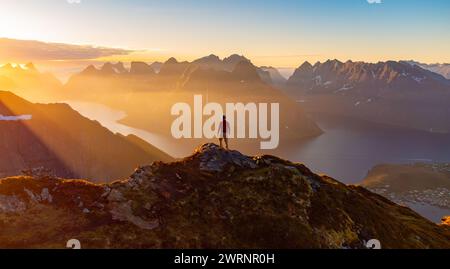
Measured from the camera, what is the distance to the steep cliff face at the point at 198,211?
2820cm

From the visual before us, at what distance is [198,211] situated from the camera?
106 feet

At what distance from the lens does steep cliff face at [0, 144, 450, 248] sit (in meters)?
28.2

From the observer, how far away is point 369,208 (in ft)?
130

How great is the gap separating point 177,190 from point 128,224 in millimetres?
6476
